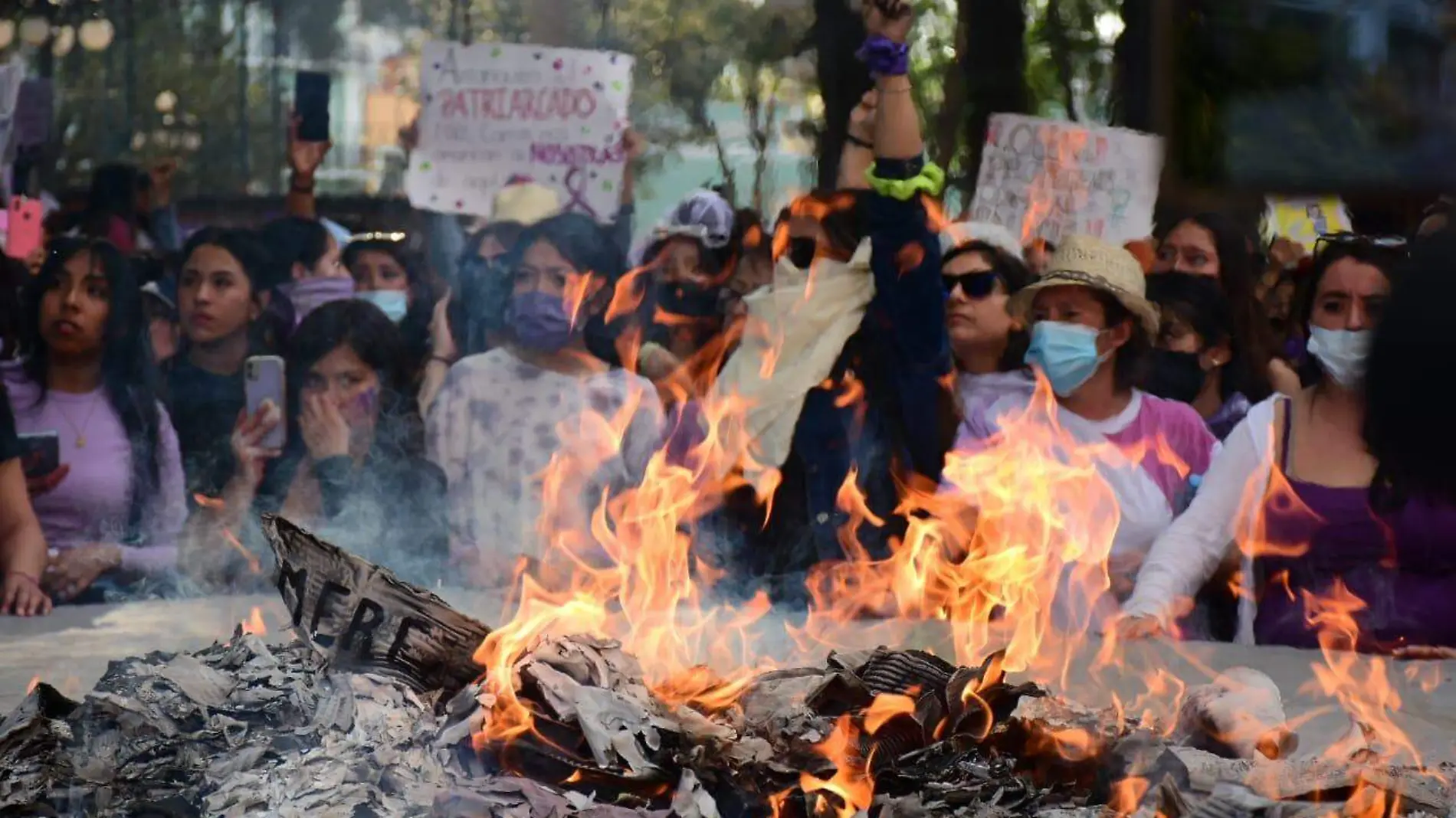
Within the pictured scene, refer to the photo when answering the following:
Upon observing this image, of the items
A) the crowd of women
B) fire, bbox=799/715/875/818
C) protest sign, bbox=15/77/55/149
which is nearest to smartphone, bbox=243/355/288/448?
the crowd of women

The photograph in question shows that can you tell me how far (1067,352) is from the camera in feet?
17.7

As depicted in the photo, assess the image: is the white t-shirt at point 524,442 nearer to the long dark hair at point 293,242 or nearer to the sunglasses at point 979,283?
the long dark hair at point 293,242

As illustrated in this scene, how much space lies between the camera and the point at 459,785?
134 inches

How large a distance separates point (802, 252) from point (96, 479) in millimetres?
2566

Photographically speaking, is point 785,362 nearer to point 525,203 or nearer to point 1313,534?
point 525,203

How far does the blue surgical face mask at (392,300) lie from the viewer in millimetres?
6156

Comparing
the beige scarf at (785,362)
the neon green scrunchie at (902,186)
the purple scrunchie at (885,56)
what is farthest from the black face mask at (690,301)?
the purple scrunchie at (885,56)

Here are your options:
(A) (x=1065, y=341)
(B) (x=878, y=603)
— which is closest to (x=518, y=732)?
(B) (x=878, y=603)

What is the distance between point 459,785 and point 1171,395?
10.6ft

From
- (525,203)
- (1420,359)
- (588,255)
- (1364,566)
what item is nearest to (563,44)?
(525,203)

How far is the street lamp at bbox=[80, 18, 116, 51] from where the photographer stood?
6.25m

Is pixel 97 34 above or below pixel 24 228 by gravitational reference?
above

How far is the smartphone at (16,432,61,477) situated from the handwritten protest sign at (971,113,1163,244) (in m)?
3.45

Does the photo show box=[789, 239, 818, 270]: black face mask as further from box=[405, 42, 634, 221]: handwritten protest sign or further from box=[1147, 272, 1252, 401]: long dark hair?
box=[1147, 272, 1252, 401]: long dark hair
